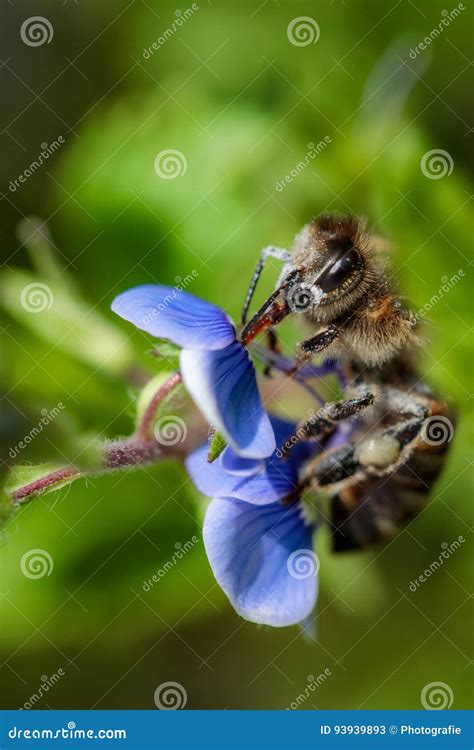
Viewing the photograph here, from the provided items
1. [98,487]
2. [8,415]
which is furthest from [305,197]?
[8,415]

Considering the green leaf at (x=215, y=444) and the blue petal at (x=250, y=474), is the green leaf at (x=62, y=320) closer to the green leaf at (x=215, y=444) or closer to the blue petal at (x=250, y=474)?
the blue petal at (x=250, y=474)

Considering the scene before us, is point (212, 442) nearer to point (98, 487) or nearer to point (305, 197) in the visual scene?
point (98, 487)

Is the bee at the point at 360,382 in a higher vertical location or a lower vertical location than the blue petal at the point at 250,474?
higher

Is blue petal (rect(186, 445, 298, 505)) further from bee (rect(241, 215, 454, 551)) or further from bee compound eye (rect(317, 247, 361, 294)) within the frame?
bee compound eye (rect(317, 247, 361, 294))

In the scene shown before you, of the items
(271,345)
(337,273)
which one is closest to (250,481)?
(271,345)

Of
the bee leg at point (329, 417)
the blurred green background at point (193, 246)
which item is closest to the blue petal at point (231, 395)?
the bee leg at point (329, 417)

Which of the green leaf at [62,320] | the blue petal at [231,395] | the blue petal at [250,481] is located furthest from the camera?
the green leaf at [62,320]

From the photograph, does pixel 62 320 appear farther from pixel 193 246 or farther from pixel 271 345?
pixel 271 345
